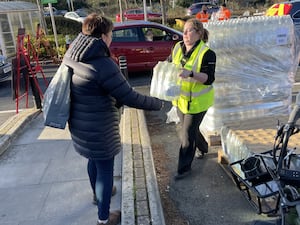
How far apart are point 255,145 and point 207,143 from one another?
0.91 metres

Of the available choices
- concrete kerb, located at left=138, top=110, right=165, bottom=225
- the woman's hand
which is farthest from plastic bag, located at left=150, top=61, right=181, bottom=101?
concrete kerb, located at left=138, top=110, right=165, bottom=225

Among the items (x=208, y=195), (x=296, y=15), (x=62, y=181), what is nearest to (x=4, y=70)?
(x=62, y=181)

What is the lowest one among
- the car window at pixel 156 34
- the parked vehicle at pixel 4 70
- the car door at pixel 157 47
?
the parked vehicle at pixel 4 70

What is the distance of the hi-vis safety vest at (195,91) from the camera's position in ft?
10.7

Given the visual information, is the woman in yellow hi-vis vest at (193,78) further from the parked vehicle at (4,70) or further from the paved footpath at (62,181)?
the parked vehicle at (4,70)

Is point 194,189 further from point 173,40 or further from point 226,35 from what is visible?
point 173,40

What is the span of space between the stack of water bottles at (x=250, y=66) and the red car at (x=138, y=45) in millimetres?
5113

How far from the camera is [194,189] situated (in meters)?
3.52

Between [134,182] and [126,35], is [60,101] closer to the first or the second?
[134,182]

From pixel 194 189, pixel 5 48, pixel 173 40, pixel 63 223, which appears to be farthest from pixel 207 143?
pixel 5 48

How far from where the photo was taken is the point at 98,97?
2434 millimetres

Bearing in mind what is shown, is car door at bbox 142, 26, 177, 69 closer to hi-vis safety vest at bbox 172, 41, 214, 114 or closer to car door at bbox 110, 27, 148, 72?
car door at bbox 110, 27, 148, 72

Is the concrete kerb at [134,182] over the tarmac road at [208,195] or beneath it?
over

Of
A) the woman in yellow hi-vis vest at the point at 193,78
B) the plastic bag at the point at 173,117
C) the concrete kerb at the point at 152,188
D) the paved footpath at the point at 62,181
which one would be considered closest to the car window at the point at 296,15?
the plastic bag at the point at 173,117
